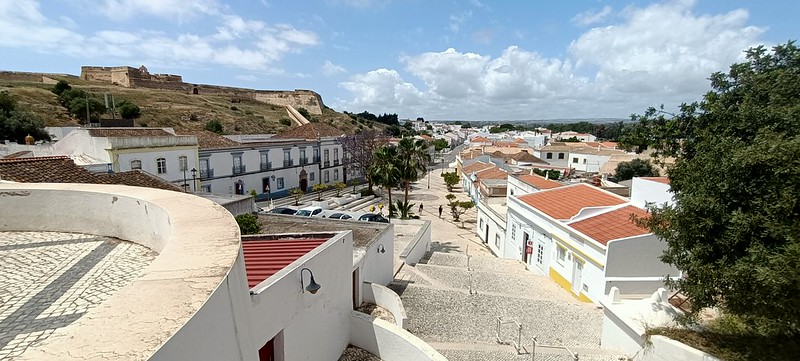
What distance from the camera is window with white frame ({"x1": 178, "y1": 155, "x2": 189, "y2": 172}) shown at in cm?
2826

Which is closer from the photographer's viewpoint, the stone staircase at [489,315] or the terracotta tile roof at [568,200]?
the stone staircase at [489,315]

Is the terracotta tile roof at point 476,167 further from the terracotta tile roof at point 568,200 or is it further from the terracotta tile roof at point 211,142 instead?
the terracotta tile roof at point 211,142

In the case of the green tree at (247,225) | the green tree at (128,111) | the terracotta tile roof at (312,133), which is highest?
the green tree at (128,111)

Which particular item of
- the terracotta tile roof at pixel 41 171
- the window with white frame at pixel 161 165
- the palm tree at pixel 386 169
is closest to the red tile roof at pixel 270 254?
the terracotta tile roof at pixel 41 171

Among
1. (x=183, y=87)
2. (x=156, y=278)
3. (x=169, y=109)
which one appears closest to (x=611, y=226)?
(x=156, y=278)

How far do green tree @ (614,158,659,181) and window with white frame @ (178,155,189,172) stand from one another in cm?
4403

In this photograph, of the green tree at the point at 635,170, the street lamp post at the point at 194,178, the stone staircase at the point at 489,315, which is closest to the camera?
the stone staircase at the point at 489,315

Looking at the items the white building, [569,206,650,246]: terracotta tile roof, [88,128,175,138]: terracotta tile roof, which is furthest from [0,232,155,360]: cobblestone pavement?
[88,128,175,138]: terracotta tile roof

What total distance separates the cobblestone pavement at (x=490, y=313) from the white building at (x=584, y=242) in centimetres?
89

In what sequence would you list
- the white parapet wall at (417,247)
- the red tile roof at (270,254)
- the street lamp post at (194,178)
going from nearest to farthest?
the red tile roof at (270,254) → the white parapet wall at (417,247) → the street lamp post at (194,178)

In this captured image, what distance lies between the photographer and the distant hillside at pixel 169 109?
4897cm

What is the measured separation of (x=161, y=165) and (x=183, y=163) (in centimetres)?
179

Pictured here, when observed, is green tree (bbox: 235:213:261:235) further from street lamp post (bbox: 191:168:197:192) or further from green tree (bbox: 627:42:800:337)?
street lamp post (bbox: 191:168:197:192)

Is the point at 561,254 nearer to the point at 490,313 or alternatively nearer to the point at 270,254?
the point at 490,313
